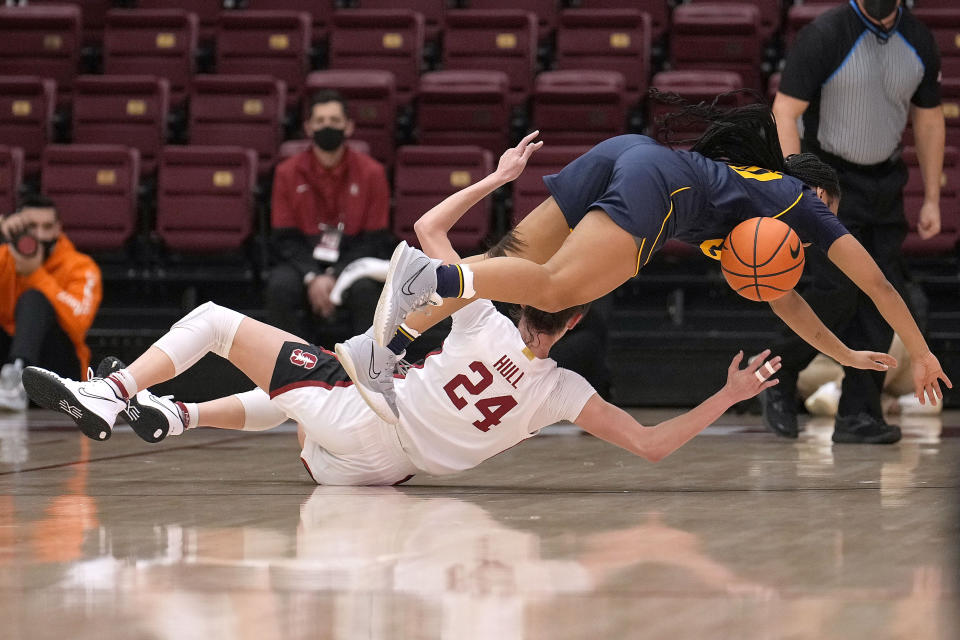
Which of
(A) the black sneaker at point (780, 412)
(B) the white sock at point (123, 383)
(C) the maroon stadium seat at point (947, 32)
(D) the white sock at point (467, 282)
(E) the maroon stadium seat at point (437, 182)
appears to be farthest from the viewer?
(C) the maroon stadium seat at point (947, 32)

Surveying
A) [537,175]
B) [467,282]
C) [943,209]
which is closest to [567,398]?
[467,282]

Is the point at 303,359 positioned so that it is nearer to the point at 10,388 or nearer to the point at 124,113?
the point at 10,388

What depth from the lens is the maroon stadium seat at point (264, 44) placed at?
9.06 m

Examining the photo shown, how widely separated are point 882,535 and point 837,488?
2.97 feet

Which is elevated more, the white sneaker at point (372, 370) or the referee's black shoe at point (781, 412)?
the white sneaker at point (372, 370)

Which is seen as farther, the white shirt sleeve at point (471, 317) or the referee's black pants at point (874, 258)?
the referee's black pants at point (874, 258)

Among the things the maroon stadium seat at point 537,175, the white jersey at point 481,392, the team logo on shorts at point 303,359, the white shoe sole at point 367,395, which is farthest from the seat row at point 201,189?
the white shoe sole at point 367,395

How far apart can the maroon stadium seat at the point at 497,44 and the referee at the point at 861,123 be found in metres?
3.68

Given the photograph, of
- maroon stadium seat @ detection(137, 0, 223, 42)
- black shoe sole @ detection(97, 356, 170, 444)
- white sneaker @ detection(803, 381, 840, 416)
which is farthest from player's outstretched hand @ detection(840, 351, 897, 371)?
maroon stadium seat @ detection(137, 0, 223, 42)

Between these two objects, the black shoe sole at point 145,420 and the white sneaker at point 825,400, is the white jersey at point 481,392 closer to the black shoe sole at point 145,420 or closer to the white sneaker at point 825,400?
the black shoe sole at point 145,420

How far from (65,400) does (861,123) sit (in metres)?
3.40

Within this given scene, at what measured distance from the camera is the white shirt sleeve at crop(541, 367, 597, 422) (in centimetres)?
366

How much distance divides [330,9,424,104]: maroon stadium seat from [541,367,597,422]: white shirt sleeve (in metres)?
5.56

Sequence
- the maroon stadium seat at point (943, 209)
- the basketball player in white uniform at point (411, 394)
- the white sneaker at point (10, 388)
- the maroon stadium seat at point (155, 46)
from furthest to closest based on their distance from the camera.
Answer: the maroon stadium seat at point (155, 46), the maroon stadium seat at point (943, 209), the white sneaker at point (10, 388), the basketball player in white uniform at point (411, 394)
